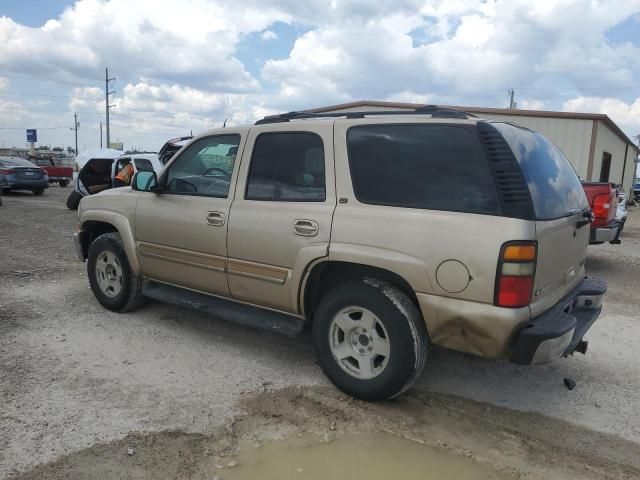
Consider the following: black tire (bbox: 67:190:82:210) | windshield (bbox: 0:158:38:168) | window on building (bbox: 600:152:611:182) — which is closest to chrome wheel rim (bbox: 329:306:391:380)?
black tire (bbox: 67:190:82:210)

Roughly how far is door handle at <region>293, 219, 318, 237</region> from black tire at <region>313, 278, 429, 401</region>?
16.4 inches

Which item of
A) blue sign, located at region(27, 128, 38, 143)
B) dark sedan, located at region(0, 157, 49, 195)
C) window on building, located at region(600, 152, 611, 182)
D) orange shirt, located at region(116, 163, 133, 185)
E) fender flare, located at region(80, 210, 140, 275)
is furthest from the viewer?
blue sign, located at region(27, 128, 38, 143)

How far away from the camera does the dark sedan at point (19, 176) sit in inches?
747

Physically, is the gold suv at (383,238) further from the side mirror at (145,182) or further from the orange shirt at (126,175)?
the orange shirt at (126,175)

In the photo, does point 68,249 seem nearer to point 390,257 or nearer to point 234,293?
point 234,293

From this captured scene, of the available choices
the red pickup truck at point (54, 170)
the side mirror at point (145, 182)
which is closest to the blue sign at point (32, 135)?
the red pickup truck at point (54, 170)

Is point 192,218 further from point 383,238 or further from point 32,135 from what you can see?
point 32,135

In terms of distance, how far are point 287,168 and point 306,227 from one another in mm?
566

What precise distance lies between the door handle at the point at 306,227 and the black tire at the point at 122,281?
2.14 meters

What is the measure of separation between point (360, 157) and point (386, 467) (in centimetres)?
193

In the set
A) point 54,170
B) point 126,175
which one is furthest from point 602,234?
point 54,170

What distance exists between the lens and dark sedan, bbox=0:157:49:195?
747 inches

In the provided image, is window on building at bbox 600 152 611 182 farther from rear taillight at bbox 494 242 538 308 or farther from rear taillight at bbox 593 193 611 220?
rear taillight at bbox 494 242 538 308

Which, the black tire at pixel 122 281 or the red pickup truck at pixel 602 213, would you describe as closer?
the black tire at pixel 122 281
